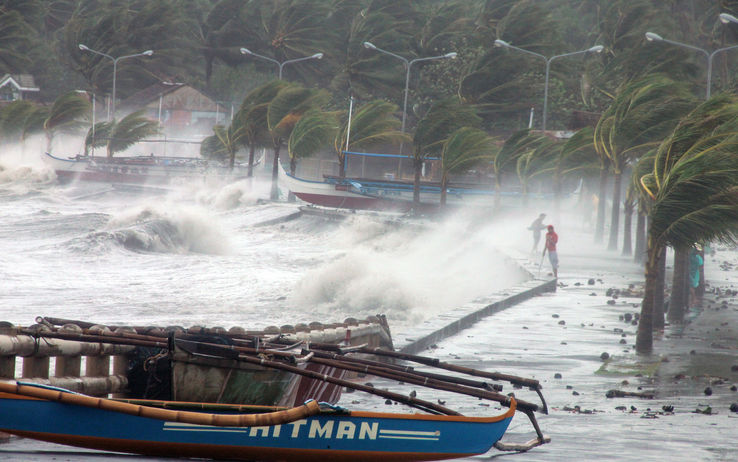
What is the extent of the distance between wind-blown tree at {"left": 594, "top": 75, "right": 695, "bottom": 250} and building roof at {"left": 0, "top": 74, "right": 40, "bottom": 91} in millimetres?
87723

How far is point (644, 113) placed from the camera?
27.4 meters

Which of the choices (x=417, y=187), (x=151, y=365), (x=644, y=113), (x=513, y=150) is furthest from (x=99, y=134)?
(x=151, y=365)

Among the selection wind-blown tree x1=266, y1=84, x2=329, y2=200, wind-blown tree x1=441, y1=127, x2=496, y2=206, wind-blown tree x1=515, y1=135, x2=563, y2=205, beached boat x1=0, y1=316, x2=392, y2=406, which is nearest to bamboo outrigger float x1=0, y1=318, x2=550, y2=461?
beached boat x1=0, y1=316, x2=392, y2=406

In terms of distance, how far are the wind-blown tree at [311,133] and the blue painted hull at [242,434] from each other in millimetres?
44865

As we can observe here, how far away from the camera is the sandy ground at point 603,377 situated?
871 cm

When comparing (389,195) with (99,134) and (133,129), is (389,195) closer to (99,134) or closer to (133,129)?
(133,129)

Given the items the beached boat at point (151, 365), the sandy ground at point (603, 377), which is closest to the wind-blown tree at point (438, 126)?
the sandy ground at point (603, 377)

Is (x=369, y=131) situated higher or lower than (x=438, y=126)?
lower

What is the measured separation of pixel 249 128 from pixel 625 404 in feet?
157

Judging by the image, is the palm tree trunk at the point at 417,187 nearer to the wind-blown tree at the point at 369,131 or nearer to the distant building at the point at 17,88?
the wind-blown tree at the point at 369,131

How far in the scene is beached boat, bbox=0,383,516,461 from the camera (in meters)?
7.12

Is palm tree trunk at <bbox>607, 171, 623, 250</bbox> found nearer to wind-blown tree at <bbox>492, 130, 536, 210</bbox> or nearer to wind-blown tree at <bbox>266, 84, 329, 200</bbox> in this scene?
wind-blown tree at <bbox>492, 130, 536, 210</bbox>

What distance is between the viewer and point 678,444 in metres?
8.97

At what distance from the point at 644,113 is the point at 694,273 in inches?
238
